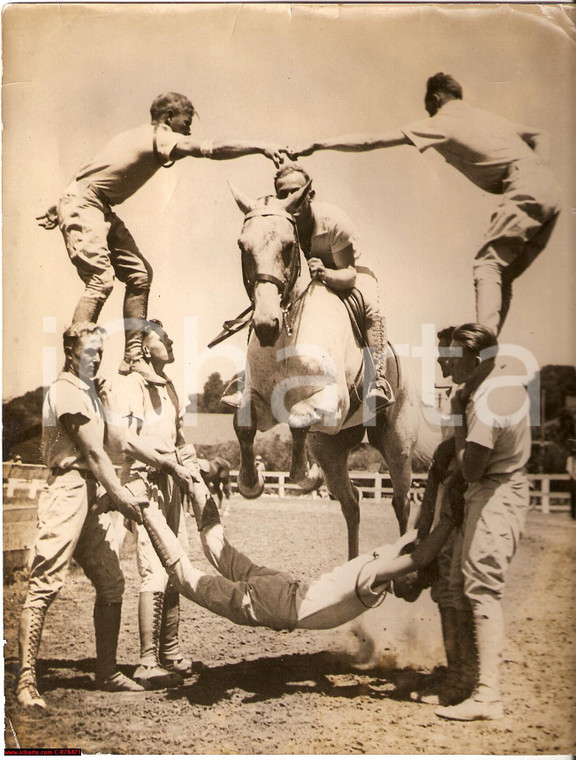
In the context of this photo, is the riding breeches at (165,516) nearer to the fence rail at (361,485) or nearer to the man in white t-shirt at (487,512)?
the fence rail at (361,485)

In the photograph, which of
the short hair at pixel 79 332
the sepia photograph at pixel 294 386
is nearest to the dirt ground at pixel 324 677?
the sepia photograph at pixel 294 386

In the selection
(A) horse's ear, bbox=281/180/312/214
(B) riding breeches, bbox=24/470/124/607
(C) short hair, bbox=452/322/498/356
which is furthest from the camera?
(B) riding breeches, bbox=24/470/124/607

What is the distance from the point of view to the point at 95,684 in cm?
487

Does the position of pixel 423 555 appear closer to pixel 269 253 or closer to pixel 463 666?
pixel 463 666

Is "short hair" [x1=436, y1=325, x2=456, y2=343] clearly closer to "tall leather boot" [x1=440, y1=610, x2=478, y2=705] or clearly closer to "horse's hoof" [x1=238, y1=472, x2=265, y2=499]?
"horse's hoof" [x1=238, y1=472, x2=265, y2=499]

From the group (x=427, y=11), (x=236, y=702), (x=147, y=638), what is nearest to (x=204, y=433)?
(x=147, y=638)

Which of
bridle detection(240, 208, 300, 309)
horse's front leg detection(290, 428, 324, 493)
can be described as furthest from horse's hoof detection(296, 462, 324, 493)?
bridle detection(240, 208, 300, 309)

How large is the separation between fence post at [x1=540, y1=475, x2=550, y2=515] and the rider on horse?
107cm

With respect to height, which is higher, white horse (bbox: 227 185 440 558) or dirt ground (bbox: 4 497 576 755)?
white horse (bbox: 227 185 440 558)

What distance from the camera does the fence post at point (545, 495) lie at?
475cm

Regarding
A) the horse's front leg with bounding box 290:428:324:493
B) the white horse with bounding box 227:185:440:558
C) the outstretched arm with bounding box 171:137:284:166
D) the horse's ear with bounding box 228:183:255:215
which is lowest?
the horse's front leg with bounding box 290:428:324:493

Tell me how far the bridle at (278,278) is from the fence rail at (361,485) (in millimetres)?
1125

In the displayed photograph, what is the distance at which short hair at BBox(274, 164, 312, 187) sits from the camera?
4.86 metres

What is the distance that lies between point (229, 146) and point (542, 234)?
2053mm
